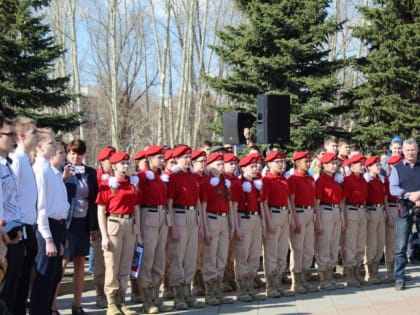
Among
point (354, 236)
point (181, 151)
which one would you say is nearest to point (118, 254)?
point (181, 151)

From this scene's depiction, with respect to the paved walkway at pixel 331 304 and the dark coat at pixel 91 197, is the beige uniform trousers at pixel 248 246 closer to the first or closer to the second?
the paved walkway at pixel 331 304

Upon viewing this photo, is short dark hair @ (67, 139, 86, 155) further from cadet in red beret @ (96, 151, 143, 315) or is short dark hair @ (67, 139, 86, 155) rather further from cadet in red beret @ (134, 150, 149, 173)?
cadet in red beret @ (134, 150, 149, 173)


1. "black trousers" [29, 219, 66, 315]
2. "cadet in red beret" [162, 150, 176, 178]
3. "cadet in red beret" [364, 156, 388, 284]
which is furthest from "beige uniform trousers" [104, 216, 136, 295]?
"cadet in red beret" [364, 156, 388, 284]

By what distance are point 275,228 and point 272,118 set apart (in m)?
3.84

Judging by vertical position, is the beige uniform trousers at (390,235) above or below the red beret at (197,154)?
below

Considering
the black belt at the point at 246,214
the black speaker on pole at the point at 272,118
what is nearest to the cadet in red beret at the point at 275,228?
the black belt at the point at 246,214

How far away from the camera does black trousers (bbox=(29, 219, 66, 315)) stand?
6953 millimetres

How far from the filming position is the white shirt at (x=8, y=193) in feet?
18.0

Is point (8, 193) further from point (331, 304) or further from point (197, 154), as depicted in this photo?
→ point (331, 304)

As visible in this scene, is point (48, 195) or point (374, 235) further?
point (374, 235)

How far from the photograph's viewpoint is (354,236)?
10180 mm

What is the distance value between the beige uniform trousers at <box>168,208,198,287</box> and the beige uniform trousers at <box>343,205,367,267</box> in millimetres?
2762

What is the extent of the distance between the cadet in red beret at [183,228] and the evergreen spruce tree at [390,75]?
11.0 metres

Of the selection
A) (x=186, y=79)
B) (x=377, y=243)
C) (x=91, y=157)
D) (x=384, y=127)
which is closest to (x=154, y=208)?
(x=377, y=243)
